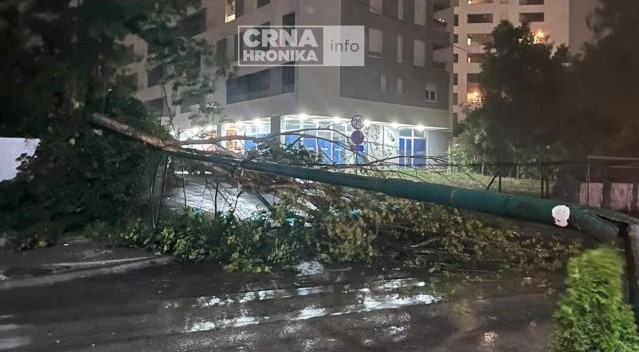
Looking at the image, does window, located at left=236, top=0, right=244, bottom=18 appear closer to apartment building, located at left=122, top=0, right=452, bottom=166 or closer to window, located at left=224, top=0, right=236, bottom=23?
apartment building, located at left=122, top=0, right=452, bottom=166

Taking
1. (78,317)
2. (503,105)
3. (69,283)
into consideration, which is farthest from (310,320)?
(503,105)

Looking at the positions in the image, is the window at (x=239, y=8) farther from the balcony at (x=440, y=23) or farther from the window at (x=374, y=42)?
the balcony at (x=440, y=23)

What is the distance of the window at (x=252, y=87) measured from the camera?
22217 mm

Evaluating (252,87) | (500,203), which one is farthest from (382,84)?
(500,203)

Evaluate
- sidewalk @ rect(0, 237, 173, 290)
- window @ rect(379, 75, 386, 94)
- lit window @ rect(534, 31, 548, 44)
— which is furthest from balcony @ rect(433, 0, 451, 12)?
sidewalk @ rect(0, 237, 173, 290)

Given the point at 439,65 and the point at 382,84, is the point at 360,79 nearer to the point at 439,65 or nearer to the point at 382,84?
the point at 382,84

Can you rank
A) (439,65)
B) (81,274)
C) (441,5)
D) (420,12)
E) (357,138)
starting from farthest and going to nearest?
(441,5)
(439,65)
(420,12)
(357,138)
(81,274)

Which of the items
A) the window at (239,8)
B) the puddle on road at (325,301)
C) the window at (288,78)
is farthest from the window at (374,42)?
the puddle on road at (325,301)

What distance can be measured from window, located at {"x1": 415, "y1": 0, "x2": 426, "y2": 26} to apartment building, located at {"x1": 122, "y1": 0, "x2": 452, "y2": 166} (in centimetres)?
A: 5

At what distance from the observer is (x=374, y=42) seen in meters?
26.3

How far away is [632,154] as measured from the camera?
10516 millimetres

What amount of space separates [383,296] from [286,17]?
69.6 ft

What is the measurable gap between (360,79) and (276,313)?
2170 centimetres

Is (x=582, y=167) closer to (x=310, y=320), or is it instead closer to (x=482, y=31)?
(x=310, y=320)
